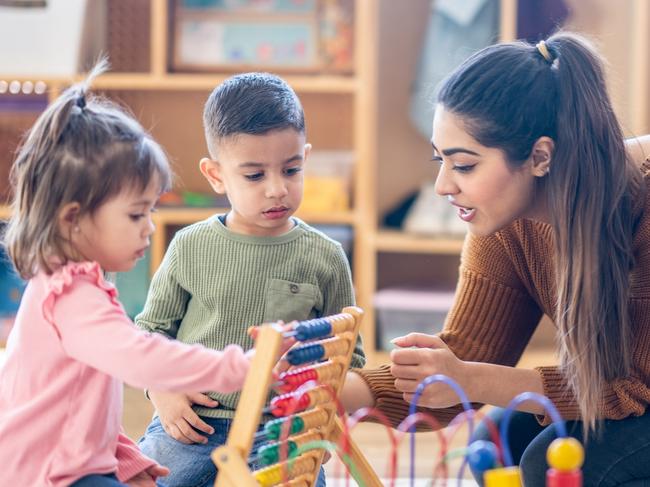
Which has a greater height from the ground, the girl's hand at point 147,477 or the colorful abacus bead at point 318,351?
the colorful abacus bead at point 318,351

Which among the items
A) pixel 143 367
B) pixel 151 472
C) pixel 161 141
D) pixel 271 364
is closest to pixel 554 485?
pixel 271 364

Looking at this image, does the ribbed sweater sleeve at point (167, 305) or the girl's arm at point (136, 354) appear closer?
the girl's arm at point (136, 354)

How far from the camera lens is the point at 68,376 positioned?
4.56 feet

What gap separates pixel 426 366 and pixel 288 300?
244 mm

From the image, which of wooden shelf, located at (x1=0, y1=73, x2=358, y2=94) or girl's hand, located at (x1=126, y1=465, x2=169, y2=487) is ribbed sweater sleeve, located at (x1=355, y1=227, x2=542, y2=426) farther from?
wooden shelf, located at (x1=0, y1=73, x2=358, y2=94)

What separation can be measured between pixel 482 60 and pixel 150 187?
59cm

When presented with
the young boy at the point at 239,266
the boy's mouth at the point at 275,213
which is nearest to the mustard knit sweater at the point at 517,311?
the young boy at the point at 239,266

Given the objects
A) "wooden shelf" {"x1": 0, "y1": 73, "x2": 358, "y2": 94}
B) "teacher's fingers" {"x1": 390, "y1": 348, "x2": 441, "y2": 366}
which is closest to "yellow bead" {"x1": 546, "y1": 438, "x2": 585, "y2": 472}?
"teacher's fingers" {"x1": 390, "y1": 348, "x2": 441, "y2": 366}

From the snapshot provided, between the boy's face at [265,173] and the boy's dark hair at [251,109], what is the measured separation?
1cm

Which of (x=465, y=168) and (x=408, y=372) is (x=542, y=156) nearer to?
(x=465, y=168)

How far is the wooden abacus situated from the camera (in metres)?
1.31

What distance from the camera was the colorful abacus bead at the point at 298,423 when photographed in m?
1.45

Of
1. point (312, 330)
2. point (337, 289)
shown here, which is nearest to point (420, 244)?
point (337, 289)

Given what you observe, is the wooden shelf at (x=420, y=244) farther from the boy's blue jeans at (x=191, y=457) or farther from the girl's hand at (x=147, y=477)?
the girl's hand at (x=147, y=477)
